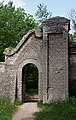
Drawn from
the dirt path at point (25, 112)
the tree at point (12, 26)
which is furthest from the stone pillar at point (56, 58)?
the tree at point (12, 26)

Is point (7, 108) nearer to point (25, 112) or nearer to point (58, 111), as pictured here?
point (25, 112)

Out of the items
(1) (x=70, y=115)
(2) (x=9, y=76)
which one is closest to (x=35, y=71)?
(2) (x=9, y=76)

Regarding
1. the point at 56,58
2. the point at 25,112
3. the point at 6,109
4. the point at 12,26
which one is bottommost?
the point at 25,112

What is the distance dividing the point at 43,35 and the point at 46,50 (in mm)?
842

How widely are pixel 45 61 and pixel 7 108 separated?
329 centimetres

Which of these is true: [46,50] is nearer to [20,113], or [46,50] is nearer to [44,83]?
[44,83]

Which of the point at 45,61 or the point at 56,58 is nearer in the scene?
the point at 56,58

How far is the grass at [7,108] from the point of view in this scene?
36.9ft

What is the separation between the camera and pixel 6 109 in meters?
12.6

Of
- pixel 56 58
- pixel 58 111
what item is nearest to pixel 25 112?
pixel 58 111

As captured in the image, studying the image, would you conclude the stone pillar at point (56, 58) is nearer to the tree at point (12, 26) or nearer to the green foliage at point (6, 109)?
the green foliage at point (6, 109)

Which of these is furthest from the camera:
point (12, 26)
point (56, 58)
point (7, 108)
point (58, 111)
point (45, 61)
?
point (12, 26)

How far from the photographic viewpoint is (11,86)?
49.4 ft

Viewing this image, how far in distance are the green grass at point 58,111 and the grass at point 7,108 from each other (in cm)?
122
